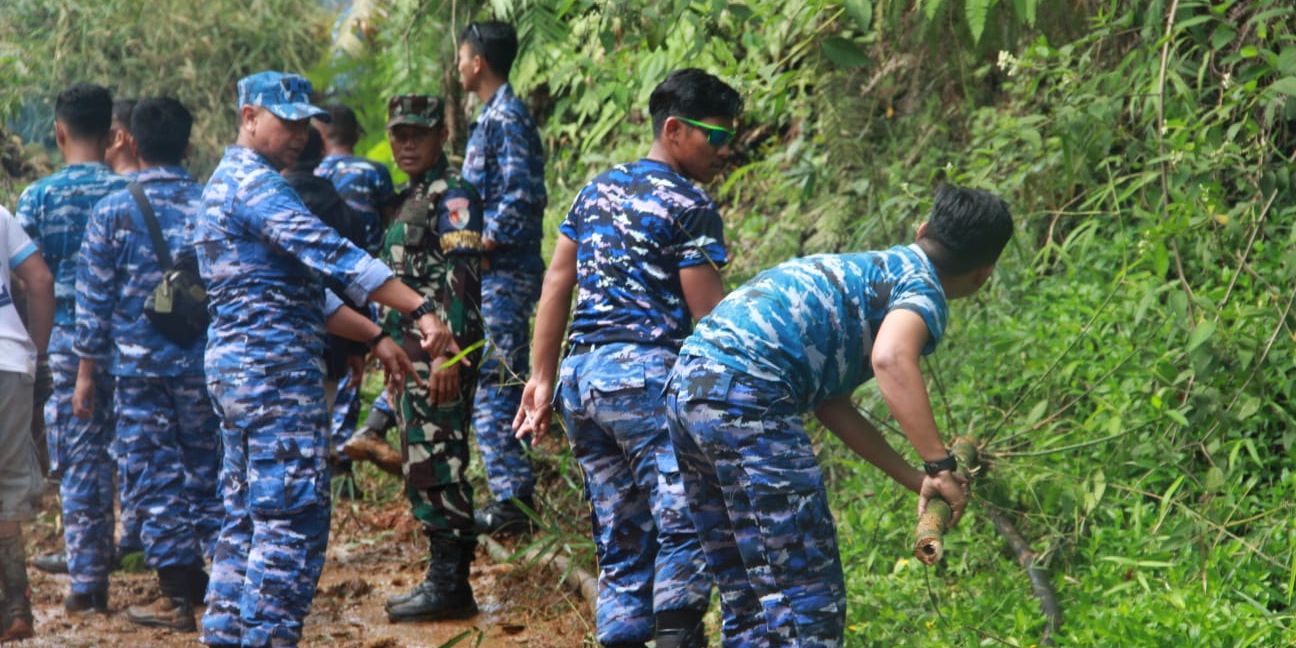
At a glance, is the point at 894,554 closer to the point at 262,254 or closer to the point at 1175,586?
the point at 1175,586

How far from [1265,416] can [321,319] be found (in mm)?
3395

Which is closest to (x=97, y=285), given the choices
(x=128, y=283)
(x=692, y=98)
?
(x=128, y=283)

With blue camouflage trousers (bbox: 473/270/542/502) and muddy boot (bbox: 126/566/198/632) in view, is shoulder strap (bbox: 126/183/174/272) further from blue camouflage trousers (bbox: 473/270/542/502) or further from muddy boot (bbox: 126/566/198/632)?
blue camouflage trousers (bbox: 473/270/542/502)

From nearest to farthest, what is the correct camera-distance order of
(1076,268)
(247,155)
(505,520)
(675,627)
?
(675,627) < (247,155) < (1076,268) < (505,520)

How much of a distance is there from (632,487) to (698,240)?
82cm

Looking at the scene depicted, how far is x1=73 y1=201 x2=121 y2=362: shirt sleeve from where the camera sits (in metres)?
6.65

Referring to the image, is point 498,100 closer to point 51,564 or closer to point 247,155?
point 247,155

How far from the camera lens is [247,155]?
5383 mm

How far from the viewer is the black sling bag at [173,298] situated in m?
6.27

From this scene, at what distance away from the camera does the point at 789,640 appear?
396 centimetres

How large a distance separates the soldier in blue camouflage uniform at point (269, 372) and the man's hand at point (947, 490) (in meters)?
2.04

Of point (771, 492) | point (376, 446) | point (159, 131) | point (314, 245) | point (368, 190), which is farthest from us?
point (376, 446)

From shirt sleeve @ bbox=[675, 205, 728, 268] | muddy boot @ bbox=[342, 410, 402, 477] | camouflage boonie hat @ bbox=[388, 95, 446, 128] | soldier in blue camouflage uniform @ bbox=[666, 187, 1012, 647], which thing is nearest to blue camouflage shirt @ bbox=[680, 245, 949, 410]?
soldier in blue camouflage uniform @ bbox=[666, 187, 1012, 647]

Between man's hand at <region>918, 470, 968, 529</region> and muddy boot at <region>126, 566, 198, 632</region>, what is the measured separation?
386 centimetres
